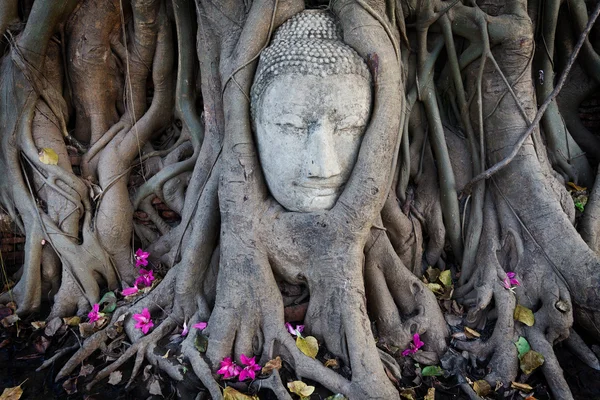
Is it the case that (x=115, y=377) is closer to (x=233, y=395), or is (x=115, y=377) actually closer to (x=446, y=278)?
(x=233, y=395)

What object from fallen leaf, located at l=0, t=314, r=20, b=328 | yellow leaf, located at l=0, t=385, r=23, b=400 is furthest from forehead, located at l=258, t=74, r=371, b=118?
fallen leaf, located at l=0, t=314, r=20, b=328

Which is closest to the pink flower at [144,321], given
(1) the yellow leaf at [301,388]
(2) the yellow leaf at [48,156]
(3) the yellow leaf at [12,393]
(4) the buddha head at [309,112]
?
(3) the yellow leaf at [12,393]

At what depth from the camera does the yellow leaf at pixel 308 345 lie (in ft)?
6.50

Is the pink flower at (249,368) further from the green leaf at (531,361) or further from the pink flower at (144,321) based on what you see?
the green leaf at (531,361)

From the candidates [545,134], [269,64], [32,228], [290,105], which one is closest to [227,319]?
[290,105]

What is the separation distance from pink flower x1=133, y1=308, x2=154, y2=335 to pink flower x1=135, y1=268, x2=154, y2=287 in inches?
15.4

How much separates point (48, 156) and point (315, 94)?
191 cm

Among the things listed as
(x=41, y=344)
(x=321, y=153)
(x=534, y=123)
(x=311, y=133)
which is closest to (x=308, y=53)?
(x=311, y=133)

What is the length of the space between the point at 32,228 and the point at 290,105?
1922 mm

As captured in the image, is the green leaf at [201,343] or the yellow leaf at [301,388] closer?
the yellow leaf at [301,388]

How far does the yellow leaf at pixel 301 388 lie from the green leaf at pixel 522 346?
3.62 feet

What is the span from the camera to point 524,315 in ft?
7.03

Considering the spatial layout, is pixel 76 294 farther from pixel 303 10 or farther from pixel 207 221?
pixel 303 10

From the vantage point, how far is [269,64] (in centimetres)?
204
